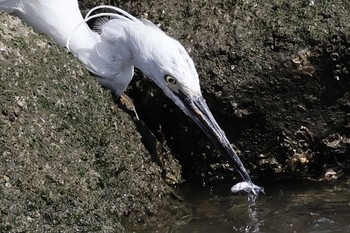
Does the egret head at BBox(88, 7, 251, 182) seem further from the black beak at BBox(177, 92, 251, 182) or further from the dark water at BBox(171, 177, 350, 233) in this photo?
the dark water at BBox(171, 177, 350, 233)

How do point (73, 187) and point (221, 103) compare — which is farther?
point (221, 103)

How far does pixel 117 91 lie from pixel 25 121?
3.03 feet

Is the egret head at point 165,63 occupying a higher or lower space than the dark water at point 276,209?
higher

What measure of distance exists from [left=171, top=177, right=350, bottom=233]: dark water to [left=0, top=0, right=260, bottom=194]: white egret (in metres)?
0.13

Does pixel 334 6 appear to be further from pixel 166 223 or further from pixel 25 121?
pixel 25 121

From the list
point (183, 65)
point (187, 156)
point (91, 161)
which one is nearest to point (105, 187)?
point (91, 161)

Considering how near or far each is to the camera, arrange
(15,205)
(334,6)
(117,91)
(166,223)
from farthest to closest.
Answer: (334,6) → (117,91) → (166,223) → (15,205)

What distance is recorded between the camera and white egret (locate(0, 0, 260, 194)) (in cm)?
425

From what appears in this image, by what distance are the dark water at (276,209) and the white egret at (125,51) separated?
133mm

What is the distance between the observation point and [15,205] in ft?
11.0

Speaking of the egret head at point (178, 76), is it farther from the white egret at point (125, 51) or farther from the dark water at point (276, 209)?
the dark water at point (276, 209)

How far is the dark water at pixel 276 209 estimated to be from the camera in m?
4.24

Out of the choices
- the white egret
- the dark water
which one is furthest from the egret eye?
the dark water

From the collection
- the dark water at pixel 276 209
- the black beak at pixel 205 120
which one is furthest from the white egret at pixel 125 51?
the dark water at pixel 276 209
